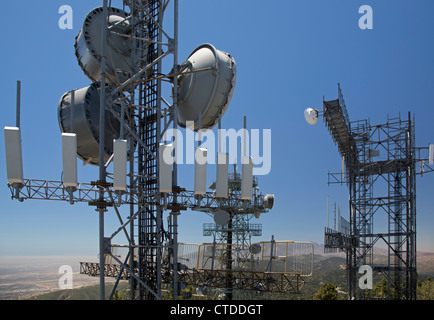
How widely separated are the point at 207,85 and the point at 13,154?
929 centimetres

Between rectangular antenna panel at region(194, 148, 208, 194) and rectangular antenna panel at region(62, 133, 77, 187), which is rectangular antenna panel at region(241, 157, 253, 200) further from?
rectangular antenna panel at region(62, 133, 77, 187)

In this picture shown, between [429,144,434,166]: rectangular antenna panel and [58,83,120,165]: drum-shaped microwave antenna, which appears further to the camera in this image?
[429,144,434,166]: rectangular antenna panel

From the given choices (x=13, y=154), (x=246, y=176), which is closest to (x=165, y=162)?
(x=246, y=176)

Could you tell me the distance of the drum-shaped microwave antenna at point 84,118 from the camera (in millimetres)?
21016

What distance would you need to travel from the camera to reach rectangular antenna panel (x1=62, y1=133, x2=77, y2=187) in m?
16.7

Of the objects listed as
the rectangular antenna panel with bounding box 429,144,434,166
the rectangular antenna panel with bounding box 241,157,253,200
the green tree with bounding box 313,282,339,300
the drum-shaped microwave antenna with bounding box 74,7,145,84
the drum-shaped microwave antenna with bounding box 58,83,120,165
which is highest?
the drum-shaped microwave antenna with bounding box 74,7,145,84

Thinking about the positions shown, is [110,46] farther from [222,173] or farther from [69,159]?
[222,173]

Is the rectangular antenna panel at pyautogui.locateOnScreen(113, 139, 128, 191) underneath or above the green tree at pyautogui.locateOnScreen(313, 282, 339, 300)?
above

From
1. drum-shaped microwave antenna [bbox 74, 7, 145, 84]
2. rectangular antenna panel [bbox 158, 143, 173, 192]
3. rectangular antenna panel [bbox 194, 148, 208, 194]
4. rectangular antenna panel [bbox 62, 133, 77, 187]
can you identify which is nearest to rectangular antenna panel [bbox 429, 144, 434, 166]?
rectangular antenna panel [bbox 194, 148, 208, 194]

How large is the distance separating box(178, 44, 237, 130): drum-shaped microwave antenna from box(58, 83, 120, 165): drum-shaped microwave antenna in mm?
4372

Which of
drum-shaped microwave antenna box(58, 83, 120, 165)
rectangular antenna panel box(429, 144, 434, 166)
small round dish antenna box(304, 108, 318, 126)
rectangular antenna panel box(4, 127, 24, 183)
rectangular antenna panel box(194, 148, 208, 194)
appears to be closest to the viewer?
rectangular antenna panel box(4, 127, 24, 183)
